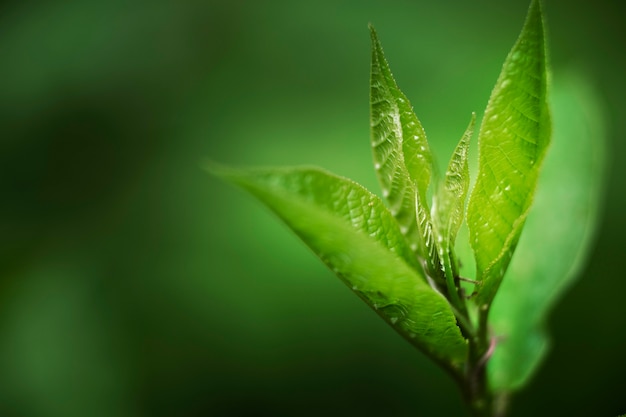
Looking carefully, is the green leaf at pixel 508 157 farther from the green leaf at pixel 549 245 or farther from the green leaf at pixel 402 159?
the green leaf at pixel 549 245

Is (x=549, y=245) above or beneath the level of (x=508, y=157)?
beneath

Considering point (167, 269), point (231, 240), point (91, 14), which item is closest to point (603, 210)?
point (231, 240)

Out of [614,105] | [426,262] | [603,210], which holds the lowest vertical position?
[426,262]

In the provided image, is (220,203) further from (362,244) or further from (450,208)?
(362,244)

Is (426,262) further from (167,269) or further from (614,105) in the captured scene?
(614,105)

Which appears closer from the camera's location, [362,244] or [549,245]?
[362,244]

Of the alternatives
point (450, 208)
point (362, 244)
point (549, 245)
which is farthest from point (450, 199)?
point (549, 245)
